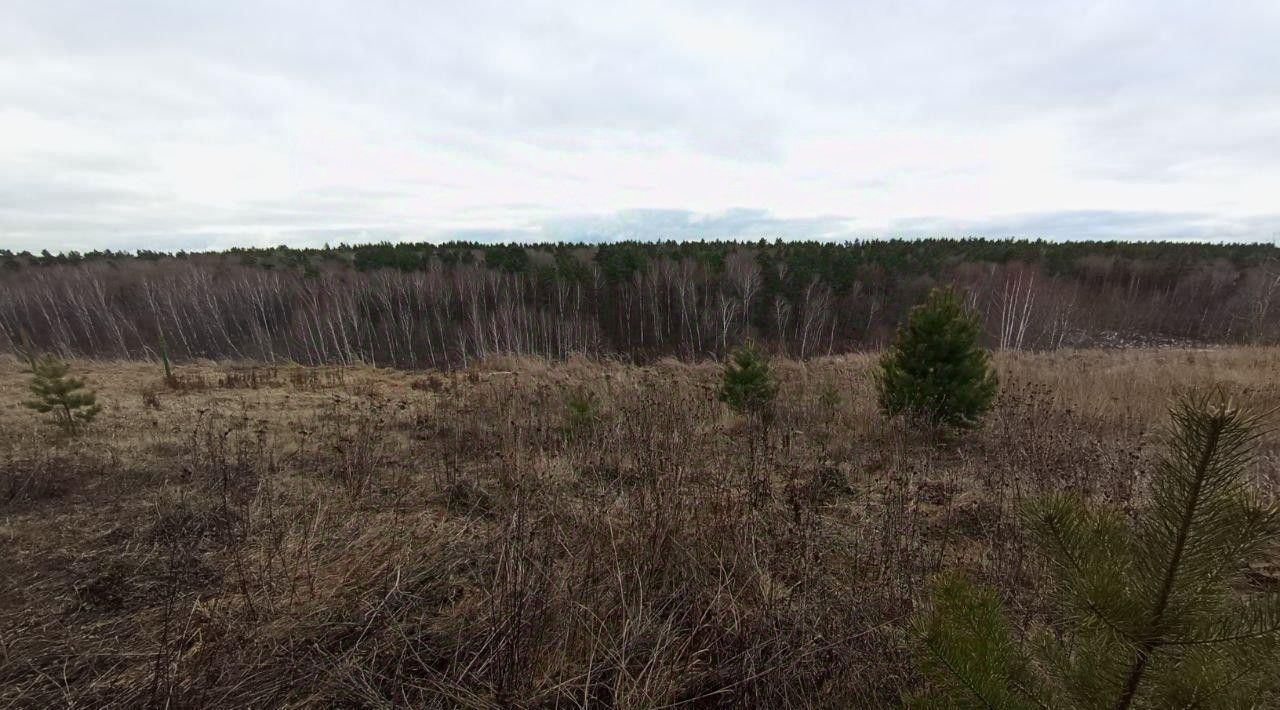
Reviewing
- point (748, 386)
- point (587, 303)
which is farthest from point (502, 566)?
point (587, 303)

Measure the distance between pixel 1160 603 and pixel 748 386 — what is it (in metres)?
6.52

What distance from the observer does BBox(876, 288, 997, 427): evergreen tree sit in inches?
247

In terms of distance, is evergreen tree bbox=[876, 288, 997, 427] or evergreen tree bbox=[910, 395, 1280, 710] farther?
evergreen tree bbox=[876, 288, 997, 427]

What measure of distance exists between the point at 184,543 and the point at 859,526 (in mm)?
4764

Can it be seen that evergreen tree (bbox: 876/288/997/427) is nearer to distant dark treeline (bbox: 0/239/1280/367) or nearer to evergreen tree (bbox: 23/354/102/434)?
evergreen tree (bbox: 23/354/102/434)

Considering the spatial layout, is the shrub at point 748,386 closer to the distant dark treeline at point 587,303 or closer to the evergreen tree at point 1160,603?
the evergreen tree at point 1160,603

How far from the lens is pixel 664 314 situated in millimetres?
40188

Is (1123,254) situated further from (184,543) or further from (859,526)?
(184,543)

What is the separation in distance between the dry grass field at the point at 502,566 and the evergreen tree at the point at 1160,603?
182 mm

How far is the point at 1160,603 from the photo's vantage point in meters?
1.07

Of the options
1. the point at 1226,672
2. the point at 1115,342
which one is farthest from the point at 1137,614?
the point at 1115,342

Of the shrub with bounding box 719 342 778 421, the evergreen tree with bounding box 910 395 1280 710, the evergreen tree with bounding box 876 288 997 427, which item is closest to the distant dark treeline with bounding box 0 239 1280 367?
the shrub with bounding box 719 342 778 421

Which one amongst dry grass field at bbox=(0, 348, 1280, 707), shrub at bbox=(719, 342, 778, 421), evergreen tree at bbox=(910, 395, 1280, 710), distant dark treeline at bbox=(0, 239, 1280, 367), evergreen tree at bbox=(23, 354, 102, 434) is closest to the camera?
evergreen tree at bbox=(910, 395, 1280, 710)

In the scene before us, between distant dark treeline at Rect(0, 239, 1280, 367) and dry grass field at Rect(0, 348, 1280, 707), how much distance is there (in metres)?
28.9
